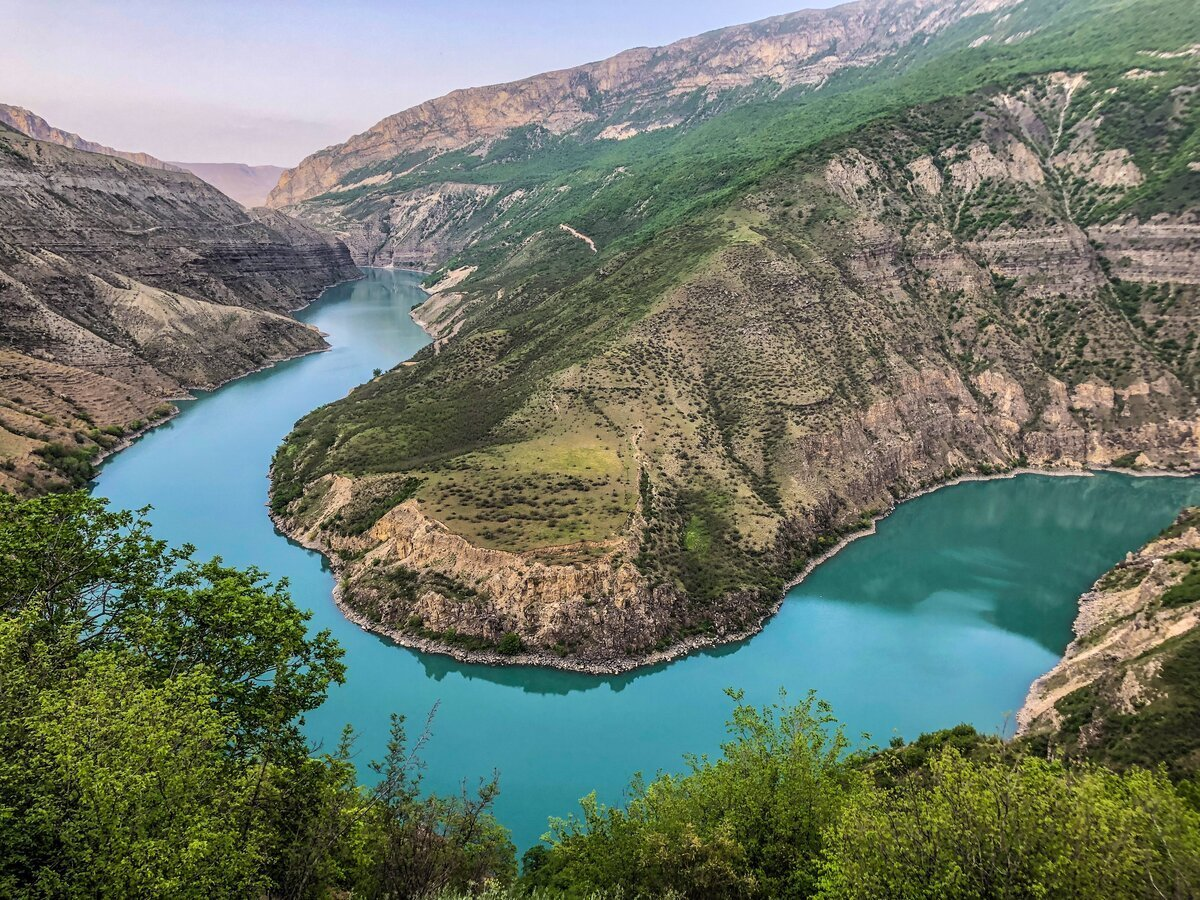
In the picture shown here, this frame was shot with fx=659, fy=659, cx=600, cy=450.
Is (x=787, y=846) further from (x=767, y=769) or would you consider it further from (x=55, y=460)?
(x=55, y=460)

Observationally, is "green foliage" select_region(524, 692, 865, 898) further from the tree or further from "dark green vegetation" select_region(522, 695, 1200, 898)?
the tree

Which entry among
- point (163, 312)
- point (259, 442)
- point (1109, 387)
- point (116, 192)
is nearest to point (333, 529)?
point (259, 442)

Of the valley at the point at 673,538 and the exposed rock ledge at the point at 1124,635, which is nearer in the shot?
the valley at the point at 673,538

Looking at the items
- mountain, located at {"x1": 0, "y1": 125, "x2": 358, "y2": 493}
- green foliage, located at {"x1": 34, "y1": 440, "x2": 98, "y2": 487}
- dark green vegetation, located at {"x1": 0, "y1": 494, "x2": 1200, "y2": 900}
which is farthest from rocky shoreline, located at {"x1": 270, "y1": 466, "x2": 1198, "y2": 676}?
mountain, located at {"x1": 0, "y1": 125, "x2": 358, "y2": 493}

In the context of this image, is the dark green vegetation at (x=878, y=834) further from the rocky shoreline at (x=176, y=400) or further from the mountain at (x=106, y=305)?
the rocky shoreline at (x=176, y=400)

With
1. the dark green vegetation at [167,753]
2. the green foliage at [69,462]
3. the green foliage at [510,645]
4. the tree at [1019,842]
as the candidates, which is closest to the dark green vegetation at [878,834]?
the tree at [1019,842]

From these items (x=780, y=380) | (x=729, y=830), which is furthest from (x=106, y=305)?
(x=729, y=830)
